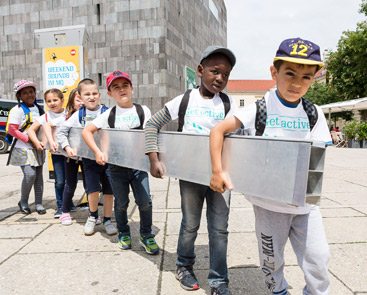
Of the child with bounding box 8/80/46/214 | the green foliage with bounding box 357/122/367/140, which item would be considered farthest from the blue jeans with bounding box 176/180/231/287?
the green foliage with bounding box 357/122/367/140

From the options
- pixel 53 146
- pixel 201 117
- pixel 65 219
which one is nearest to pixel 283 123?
pixel 201 117

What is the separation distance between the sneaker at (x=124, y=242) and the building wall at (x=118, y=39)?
567 inches

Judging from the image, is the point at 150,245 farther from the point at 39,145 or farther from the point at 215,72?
the point at 39,145

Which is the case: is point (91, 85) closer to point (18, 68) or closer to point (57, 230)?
point (57, 230)

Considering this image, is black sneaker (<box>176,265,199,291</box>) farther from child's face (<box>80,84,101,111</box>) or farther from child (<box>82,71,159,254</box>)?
child's face (<box>80,84,101,111</box>)

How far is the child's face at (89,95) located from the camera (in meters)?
3.69

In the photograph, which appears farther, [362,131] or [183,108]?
[362,131]

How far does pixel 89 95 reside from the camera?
369 centimetres

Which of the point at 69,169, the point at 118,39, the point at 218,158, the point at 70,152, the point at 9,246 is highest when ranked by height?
the point at 118,39

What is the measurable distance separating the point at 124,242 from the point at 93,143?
1046 millimetres

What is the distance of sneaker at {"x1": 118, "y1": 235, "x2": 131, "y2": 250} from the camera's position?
10.5ft

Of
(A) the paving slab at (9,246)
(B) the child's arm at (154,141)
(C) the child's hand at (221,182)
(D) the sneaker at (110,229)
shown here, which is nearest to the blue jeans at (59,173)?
(A) the paving slab at (9,246)

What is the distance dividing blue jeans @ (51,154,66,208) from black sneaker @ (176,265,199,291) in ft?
8.50

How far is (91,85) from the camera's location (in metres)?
3.73
